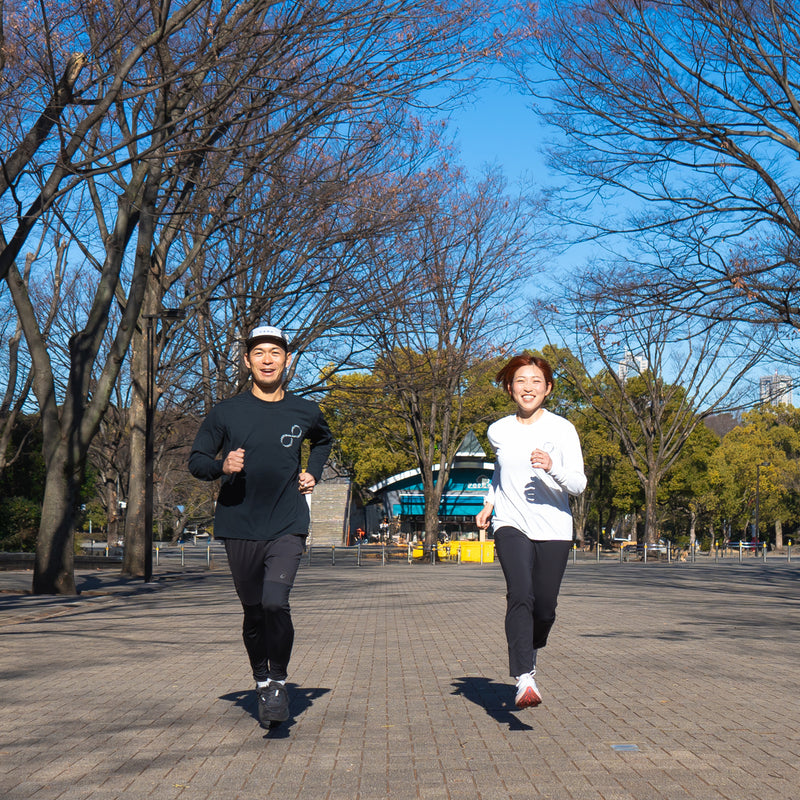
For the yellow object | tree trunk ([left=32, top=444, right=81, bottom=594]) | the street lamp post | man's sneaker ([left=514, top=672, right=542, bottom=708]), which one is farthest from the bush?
man's sneaker ([left=514, top=672, right=542, bottom=708])

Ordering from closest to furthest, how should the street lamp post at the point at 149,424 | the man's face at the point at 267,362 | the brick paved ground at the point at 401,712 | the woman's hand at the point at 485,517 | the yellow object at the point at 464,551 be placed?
the brick paved ground at the point at 401,712
the man's face at the point at 267,362
the woman's hand at the point at 485,517
the street lamp post at the point at 149,424
the yellow object at the point at 464,551

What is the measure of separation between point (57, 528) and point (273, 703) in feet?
37.2

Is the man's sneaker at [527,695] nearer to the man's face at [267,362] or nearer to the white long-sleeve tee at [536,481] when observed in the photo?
the white long-sleeve tee at [536,481]

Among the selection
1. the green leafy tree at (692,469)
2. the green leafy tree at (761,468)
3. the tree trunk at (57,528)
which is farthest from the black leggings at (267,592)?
the green leafy tree at (761,468)

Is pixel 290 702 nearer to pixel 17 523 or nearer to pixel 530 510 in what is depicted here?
pixel 530 510

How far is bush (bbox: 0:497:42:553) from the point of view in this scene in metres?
31.8

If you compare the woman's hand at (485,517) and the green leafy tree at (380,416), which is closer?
the woman's hand at (485,517)

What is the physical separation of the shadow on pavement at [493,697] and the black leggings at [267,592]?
1322 millimetres

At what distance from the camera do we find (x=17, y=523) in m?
32.2

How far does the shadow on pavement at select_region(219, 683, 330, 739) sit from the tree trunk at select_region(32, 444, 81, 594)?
9.36m

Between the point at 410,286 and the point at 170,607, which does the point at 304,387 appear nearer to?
the point at 410,286

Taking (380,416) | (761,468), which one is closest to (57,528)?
(380,416)

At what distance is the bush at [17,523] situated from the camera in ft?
104

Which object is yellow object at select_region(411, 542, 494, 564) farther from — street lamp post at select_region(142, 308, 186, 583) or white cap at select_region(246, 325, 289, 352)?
white cap at select_region(246, 325, 289, 352)
